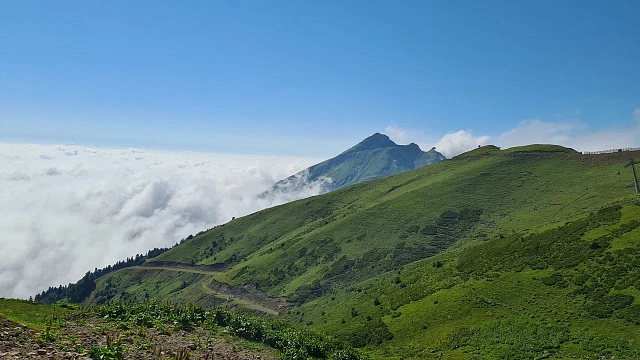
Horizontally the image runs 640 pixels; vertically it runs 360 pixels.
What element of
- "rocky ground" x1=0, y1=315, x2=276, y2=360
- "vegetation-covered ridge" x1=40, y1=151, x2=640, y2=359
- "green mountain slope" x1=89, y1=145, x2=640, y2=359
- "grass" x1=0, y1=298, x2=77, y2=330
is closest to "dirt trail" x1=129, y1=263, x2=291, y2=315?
"green mountain slope" x1=89, y1=145, x2=640, y2=359

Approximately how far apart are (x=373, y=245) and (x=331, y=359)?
11612cm

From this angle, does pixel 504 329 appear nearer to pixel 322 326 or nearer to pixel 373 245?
pixel 322 326

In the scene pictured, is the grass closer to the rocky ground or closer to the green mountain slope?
the rocky ground

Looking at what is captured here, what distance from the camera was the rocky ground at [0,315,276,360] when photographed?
19.3 metres

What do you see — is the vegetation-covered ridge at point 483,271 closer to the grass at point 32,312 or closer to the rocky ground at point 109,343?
the rocky ground at point 109,343

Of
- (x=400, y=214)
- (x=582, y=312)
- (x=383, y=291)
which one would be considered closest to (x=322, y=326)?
(x=383, y=291)

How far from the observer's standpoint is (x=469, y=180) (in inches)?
7190

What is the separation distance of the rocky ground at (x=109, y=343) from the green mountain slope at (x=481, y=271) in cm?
3019

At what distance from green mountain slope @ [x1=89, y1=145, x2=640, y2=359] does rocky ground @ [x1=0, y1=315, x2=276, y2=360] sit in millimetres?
30188

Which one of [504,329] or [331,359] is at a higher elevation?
[331,359]

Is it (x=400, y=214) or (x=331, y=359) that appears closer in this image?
(x=331, y=359)

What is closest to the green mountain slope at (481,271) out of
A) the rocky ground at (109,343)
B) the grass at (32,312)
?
the rocky ground at (109,343)

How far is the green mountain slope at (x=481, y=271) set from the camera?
50.2 m

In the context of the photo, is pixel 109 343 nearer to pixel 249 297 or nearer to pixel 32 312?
pixel 32 312
